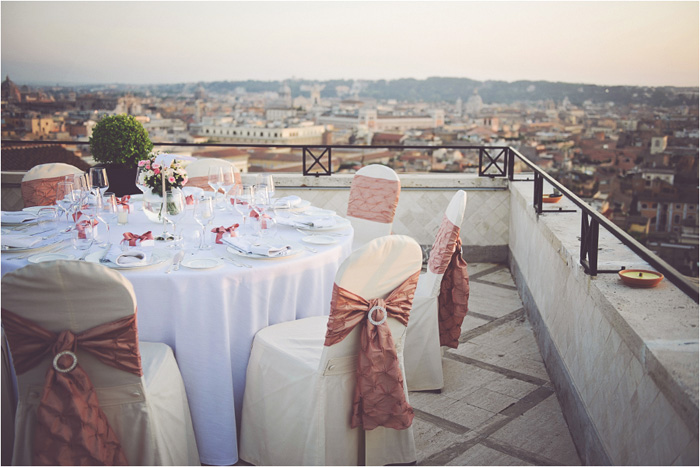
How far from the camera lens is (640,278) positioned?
208 cm

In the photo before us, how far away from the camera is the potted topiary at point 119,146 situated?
4273mm

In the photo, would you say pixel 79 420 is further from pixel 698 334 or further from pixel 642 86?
pixel 642 86

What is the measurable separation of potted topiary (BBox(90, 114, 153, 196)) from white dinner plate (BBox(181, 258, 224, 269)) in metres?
2.40

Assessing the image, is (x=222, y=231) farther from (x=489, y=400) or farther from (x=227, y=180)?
(x=489, y=400)

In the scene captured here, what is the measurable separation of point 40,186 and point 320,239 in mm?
2074

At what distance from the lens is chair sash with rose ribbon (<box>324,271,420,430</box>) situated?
196cm

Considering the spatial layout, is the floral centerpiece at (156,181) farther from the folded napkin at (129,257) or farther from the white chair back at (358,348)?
the white chair back at (358,348)

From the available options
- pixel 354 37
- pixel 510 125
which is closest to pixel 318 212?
pixel 354 37

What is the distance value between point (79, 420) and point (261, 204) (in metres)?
1.28

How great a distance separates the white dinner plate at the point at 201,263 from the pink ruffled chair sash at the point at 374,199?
161 cm

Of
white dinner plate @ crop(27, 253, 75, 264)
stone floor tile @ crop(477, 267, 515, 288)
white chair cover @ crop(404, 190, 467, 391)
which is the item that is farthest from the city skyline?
white dinner plate @ crop(27, 253, 75, 264)

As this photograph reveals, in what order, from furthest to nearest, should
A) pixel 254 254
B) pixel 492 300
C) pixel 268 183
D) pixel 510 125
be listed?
pixel 510 125 → pixel 492 300 → pixel 268 183 → pixel 254 254

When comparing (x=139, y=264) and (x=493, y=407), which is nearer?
(x=139, y=264)

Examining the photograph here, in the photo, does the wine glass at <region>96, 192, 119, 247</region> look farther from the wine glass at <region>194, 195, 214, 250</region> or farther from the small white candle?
the wine glass at <region>194, 195, 214, 250</region>
